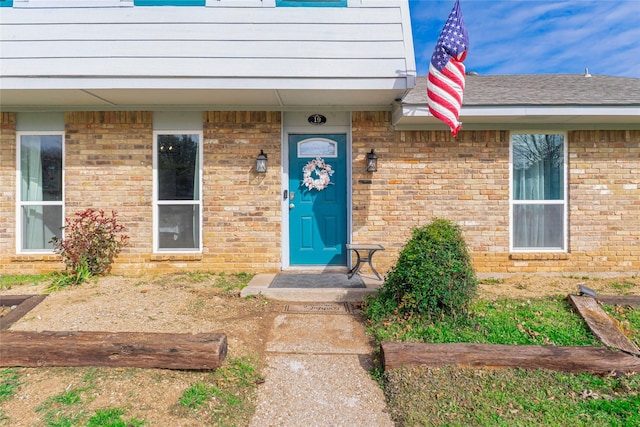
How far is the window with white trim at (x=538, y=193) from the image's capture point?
5828mm

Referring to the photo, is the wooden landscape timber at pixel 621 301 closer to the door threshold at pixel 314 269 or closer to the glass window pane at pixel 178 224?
the door threshold at pixel 314 269

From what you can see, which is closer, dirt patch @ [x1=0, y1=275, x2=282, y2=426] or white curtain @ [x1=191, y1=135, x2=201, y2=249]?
dirt patch @ [x1=0, y1=275, x2=282, y2=426]

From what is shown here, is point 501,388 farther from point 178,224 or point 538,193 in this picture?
point 178,224

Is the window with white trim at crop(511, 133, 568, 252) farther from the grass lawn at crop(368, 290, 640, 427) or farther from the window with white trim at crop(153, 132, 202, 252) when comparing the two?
the window with white trim at crop(153, 132, 202, 252)

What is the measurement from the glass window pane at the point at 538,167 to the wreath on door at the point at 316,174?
3.08m

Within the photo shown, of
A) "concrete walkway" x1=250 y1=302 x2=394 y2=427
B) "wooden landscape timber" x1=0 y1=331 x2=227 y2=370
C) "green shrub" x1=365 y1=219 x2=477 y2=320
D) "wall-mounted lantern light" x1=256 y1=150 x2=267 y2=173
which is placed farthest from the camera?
"wall-mounted lantern light" x1=256 y1=150 x2=267 y2=173

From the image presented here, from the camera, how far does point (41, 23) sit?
16.9 ft

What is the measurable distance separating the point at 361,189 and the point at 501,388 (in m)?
3.59

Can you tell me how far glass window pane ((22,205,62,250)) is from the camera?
585 cm

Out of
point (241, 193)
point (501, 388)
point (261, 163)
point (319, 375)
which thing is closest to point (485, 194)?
point (261, 163)

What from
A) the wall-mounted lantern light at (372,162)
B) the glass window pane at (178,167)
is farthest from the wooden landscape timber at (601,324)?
the glass window pane at (178,167)

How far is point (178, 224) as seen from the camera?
19.2 ft

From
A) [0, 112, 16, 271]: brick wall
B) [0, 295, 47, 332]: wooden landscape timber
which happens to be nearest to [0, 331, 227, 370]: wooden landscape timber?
[0, 295, 47, 332]: wooden landscape timber

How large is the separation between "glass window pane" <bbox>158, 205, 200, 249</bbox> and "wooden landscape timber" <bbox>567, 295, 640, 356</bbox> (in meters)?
5.21
